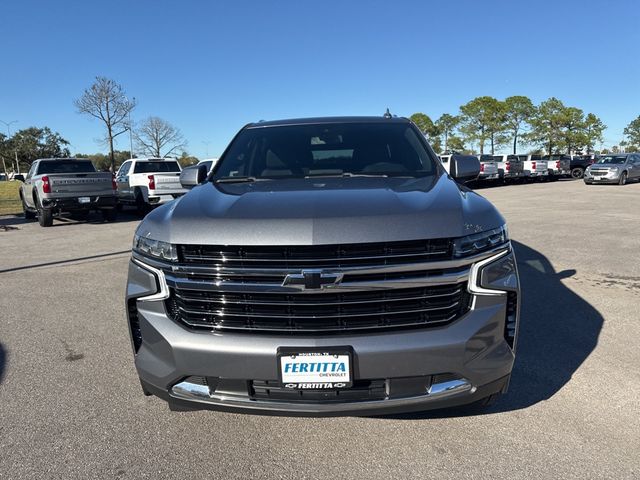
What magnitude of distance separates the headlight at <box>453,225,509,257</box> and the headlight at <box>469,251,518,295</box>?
0.06 metres

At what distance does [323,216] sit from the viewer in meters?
2.30

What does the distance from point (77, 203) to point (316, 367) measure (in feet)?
43.7

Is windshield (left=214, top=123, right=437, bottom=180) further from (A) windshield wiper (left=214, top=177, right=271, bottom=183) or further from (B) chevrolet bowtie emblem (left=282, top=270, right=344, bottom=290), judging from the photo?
(B) chevrolet bowtie emblem (left=282, top=270, right=344, bottom=290)

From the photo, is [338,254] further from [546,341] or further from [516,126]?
[516,126]

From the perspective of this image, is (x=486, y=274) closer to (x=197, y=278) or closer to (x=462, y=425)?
(x=462, y=425)

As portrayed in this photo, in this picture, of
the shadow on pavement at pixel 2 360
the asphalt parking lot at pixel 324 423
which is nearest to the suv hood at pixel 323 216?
the asphalt parking lot at pixel 324 423

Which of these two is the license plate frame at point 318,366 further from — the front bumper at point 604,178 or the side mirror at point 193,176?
the front bumper at point 604,178

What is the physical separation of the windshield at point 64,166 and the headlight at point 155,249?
1409 cm

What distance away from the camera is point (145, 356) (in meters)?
2.47

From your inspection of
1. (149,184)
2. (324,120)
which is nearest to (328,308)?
(324,120)

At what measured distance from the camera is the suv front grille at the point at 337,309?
227cm

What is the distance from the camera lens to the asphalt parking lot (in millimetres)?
2465

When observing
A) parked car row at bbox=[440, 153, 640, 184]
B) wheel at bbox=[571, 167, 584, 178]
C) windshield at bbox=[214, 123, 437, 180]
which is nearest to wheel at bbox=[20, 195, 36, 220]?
windshield at bbox=[214, 123, 437, 180]

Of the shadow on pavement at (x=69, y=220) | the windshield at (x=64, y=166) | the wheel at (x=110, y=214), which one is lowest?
the shadow on pavement at (x=69, y=220)
